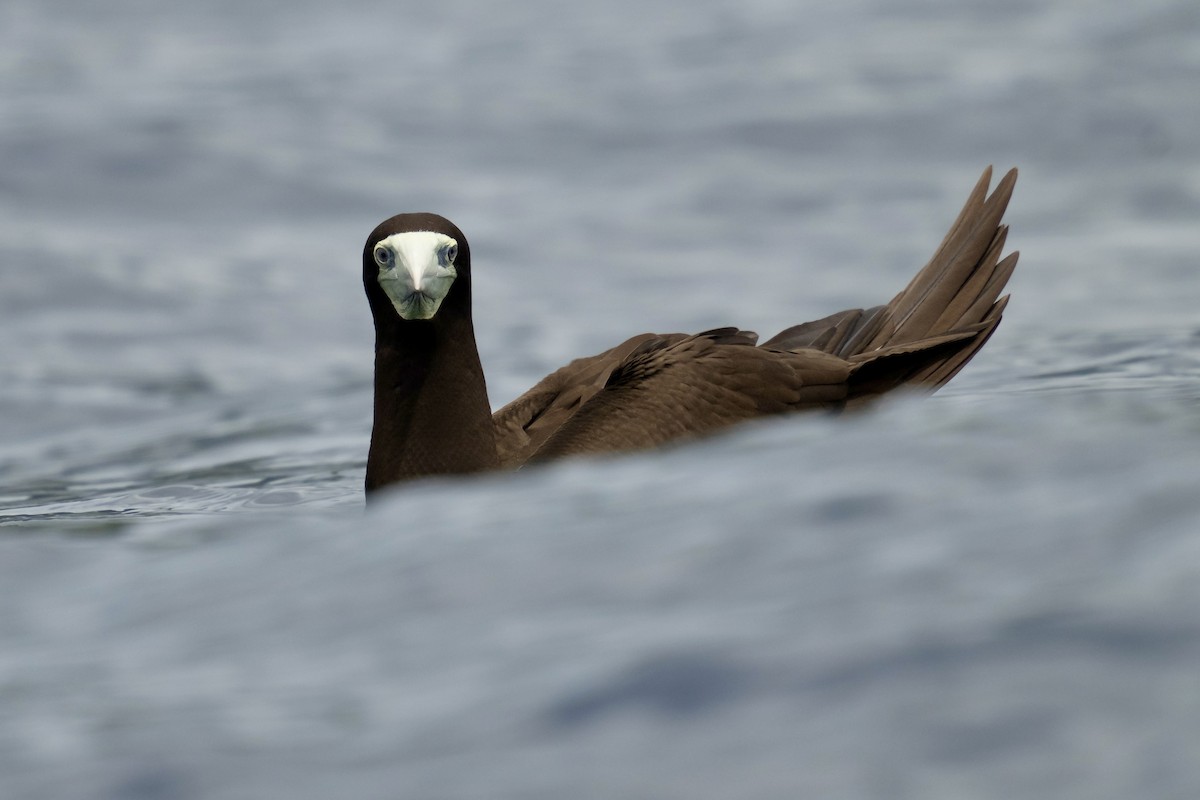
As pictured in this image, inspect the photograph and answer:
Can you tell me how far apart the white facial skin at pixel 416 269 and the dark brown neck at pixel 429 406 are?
18 centimetres

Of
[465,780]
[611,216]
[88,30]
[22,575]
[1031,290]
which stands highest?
[88,30]

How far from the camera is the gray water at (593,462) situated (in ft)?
9.50

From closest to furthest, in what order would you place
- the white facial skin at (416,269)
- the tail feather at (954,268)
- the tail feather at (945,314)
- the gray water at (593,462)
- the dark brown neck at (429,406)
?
1. the gray water at (593,462)
2. the white facial skin at (416,269)
3. the dark brown neck at (429,406)
4. the tail feather at (945,314)
5. the tail feather at (954,268)

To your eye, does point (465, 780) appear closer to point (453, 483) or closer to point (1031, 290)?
point (453, 483)

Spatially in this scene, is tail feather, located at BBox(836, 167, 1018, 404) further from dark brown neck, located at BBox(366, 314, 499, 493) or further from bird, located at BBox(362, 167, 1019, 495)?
dark brown neck, located at BBox(366, 314, 499, 493)

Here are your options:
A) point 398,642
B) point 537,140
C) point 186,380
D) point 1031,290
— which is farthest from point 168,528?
point 537,140

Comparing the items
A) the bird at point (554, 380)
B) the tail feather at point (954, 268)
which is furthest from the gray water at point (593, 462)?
the tail feather at point (954, 268)

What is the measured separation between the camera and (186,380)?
31.2ft

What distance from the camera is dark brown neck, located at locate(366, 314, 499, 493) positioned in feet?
18.9

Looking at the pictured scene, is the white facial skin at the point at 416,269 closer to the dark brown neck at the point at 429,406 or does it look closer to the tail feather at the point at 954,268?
the dark brown neck at the point at 429,406

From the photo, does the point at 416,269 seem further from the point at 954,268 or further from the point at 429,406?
the point at 954,268

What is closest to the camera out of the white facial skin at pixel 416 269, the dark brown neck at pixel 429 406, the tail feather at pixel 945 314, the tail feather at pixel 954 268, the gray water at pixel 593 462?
the gray water at pixel 593 462

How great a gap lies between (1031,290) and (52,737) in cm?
742

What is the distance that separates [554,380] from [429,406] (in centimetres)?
81
